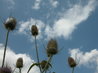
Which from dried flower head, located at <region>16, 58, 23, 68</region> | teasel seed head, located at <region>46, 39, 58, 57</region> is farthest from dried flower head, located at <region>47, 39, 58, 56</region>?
dried flower head, located at <region>16, 58, 23, 68</region>

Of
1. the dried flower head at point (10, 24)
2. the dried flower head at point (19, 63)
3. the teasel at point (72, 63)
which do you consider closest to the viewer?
the dried flower head at point (10, 24)

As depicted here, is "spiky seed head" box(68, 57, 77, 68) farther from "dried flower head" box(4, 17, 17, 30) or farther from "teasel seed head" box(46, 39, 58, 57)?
"dried flower head" box(4, 17, 17, 30)

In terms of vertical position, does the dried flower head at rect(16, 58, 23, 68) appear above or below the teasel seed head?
above

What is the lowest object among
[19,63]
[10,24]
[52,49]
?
[52,49]

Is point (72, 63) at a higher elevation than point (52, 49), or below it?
higher

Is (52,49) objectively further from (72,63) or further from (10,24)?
(72,63)

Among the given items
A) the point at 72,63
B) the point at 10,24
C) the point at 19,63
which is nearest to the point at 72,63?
the point at 72,63

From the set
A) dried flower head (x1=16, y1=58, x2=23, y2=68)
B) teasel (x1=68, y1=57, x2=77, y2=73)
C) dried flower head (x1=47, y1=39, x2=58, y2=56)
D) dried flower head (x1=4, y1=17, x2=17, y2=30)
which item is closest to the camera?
dried flower head (x1=47, y1=39, x2=58, y2=56)

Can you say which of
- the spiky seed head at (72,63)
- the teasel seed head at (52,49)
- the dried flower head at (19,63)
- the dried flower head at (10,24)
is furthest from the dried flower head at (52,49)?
the spiky seed head at (72,63)

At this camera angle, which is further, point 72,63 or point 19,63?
point 72,63

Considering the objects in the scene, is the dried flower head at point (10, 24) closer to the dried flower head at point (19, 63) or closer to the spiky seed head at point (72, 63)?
the dried flower head at point (19, 63)

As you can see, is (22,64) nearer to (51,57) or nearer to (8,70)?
(51,57)

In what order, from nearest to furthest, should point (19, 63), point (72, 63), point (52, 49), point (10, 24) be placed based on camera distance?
1. point (52, 49)
2. point (10, 24)
3. point (19, 63)
4. point (72, 63)

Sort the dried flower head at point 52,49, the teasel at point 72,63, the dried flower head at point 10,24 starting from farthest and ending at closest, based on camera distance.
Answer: the teasel at point 72,63 < the dried flower head at point 10,24 < the dried flower head at point 52,49
